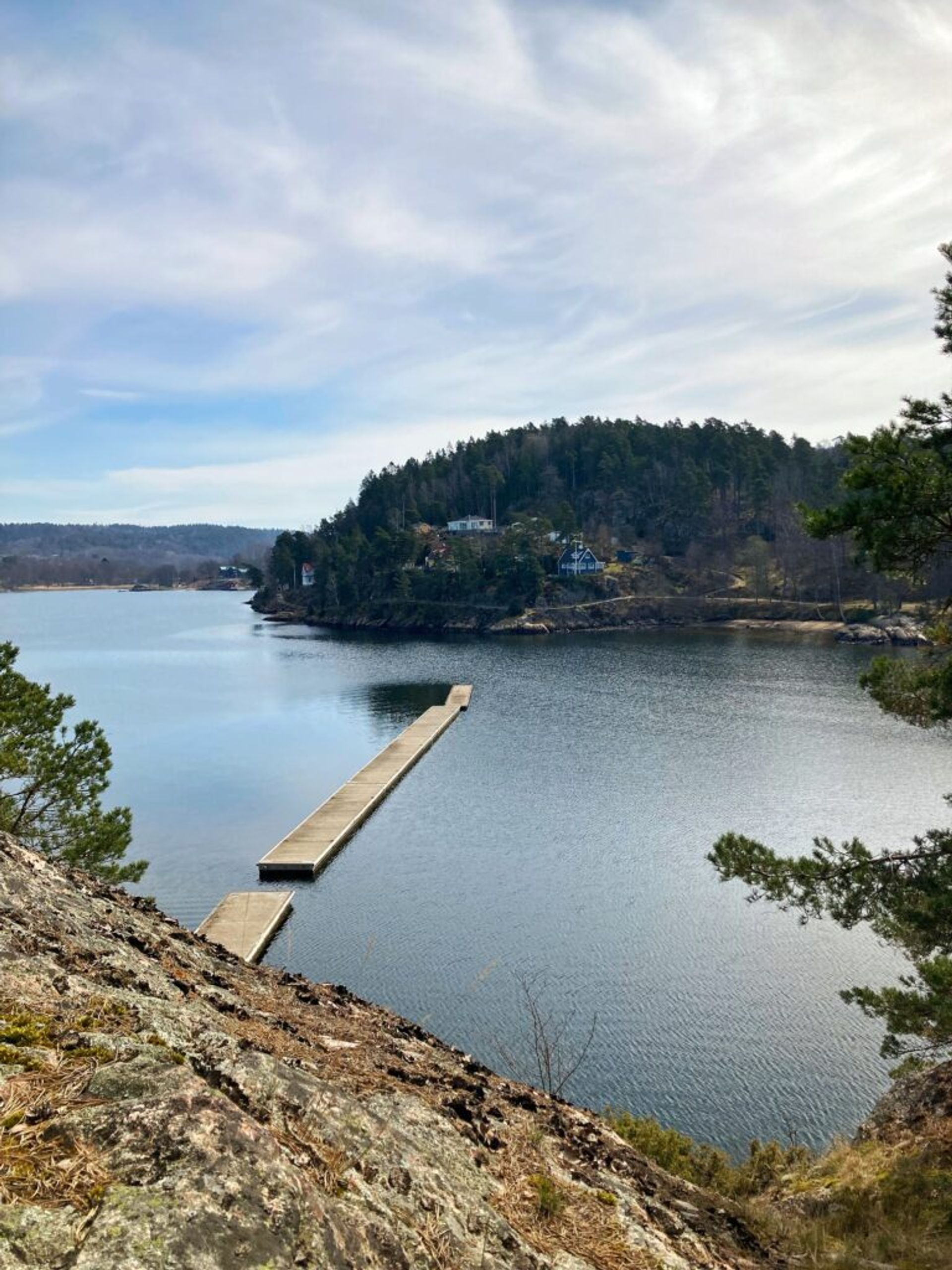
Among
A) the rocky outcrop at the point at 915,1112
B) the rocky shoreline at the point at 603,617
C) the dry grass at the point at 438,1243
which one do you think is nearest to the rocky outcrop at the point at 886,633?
the rocky shoreline at the point at 603,617

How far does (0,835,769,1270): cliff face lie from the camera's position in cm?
306

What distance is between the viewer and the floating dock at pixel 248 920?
72.3 ft

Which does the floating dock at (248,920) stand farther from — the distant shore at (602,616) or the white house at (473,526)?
the white house at (473,526)

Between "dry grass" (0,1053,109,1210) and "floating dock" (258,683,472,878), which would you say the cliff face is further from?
"floating dock" (258,683,472,878)

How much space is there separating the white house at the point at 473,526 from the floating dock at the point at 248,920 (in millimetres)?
117753

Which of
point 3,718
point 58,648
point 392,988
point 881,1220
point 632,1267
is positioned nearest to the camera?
point 632,1267

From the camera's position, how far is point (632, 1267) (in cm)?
485

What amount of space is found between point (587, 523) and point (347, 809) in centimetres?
11590

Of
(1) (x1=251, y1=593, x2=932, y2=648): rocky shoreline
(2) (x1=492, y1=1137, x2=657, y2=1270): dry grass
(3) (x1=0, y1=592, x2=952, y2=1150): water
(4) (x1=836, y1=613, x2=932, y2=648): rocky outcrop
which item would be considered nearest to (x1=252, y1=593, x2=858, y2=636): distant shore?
(1) (x1=251, y1=593, x2=932, y2=648): rocky shoreline

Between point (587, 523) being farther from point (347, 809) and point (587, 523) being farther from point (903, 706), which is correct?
point (903, 706)

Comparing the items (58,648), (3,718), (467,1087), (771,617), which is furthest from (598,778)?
(58,648)

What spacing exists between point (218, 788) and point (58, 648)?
7294 cm

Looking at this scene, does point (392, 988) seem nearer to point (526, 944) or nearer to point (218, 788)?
point (526, 944)

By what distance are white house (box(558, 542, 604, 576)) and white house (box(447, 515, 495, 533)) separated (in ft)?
74.8
